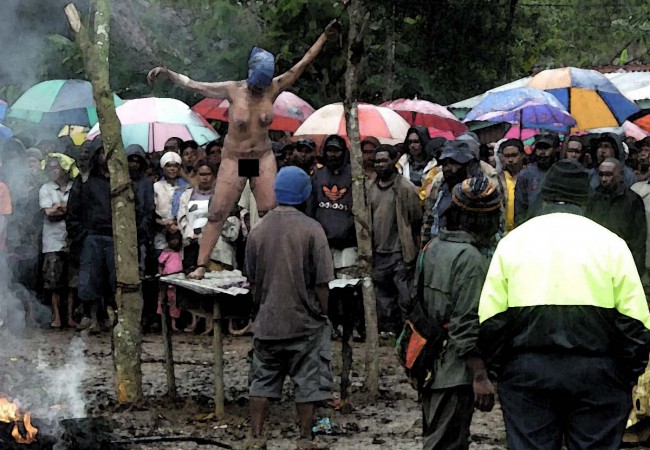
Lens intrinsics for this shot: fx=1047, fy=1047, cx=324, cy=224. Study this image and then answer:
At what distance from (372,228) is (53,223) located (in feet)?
13.2

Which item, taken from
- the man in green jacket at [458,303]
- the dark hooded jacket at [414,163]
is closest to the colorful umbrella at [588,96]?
the dark hooded jacket at [414,163]

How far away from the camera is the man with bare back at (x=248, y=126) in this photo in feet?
29.3

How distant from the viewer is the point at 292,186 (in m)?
7.10

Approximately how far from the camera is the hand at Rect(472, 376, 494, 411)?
5125mm

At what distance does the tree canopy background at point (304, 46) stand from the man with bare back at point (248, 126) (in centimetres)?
501

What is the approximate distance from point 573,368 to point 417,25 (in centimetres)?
1510

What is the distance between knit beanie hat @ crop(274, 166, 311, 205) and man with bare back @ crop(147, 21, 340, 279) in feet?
6.50

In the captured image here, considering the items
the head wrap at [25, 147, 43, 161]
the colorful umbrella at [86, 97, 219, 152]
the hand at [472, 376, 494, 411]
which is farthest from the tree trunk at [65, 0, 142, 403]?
the colorful umbrella at [86, 97, 219, 152]

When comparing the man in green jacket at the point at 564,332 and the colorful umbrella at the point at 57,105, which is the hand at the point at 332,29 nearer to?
the man in green jacket at the point at 564,332

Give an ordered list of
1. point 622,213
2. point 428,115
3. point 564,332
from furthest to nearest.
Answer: point 428,115 < point 622,213 < point 564,332

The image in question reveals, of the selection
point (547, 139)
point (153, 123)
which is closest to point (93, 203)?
point (153, 123)

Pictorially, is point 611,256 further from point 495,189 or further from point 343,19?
point 343,19

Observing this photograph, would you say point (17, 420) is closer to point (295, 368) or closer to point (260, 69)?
point (295, 368)

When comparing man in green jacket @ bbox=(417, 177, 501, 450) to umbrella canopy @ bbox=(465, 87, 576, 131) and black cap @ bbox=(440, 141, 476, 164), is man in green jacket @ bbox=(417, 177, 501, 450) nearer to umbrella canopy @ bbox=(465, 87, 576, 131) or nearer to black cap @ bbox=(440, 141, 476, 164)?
black cap @ bbox=(440, 141, 476, 164)
